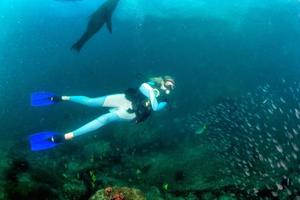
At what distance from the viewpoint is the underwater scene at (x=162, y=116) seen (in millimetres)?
6469

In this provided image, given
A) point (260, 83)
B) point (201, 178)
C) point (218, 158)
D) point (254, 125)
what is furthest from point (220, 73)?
point (201, 178)

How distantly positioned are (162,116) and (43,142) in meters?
4.37

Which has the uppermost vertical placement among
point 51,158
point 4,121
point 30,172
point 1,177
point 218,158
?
point 1,177

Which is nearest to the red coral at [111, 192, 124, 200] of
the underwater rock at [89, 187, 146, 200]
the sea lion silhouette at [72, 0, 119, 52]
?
the underwater rock at [89, 187, 146, 200]

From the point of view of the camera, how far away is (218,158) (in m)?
7.75

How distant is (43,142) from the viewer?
6512 millimetres

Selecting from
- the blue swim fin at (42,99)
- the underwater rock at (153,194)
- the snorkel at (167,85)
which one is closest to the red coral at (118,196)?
the underwater rock at (153,194)

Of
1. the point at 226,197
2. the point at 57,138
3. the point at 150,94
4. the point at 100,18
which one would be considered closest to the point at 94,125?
the point at 57,138

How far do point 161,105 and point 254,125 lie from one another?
332cm

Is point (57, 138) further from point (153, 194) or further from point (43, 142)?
point (153, 194)

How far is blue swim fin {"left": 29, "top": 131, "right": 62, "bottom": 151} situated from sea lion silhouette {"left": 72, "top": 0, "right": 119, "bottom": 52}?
4.27 meters

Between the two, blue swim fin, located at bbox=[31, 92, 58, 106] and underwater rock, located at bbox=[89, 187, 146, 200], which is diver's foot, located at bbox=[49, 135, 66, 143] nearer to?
blue swim fin, located at bbox=[31, 92, 58, 106]

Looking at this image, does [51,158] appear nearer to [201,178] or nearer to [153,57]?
[201,178]

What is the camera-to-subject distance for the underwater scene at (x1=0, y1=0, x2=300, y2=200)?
21.2ft
